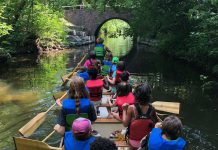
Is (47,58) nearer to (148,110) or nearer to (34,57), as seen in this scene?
(34,57)

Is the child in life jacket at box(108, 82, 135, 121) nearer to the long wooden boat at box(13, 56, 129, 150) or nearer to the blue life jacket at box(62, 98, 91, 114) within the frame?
the long wooden boat at box(13, 56, 129, 150)

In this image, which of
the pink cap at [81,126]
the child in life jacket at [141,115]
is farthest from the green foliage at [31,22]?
the pink cap at [81,126]

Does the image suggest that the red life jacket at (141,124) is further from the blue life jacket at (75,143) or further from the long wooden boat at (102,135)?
the blue life jacket at (75,143)

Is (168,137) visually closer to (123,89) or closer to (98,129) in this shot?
(123,89)

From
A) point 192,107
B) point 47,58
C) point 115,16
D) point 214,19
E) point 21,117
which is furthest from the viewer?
point 115,16

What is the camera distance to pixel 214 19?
14398 mm

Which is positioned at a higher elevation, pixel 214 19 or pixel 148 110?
pixel 214 19

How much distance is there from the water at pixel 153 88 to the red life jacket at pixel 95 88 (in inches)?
58.8

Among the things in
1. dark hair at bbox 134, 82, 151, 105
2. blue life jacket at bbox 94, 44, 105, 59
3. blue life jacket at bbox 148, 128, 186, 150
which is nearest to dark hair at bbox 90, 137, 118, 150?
blue life jacket at bbox 148, 128, 186, 150

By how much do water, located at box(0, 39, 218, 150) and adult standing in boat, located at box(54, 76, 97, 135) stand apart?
3.18m

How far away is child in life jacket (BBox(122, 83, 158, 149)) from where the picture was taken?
508 cm

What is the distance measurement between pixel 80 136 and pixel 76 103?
1243mm

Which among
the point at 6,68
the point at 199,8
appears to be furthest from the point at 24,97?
the point at 199,8

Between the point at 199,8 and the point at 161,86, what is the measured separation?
5.01m
